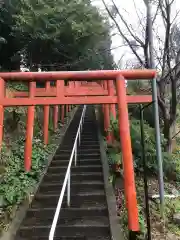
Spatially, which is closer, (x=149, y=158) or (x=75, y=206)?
(x=75, y=206)

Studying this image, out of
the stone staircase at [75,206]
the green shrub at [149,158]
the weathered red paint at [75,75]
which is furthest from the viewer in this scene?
the green shrub at [149,158]

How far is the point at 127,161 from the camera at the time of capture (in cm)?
625

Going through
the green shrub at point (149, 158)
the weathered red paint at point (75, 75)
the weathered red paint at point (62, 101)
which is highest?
the weathered red paint at point (75, 75)

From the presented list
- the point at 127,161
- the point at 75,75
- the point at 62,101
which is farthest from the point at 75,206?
the point at 75,75

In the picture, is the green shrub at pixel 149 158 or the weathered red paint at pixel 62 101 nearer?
the weathered red paint at pixel 62 101

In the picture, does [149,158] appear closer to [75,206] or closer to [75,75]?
[75,206]

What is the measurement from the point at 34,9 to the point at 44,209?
10.6 meters

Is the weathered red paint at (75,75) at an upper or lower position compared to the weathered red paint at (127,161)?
upper

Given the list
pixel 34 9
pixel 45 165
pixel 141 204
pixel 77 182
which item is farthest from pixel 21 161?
pixel 34 9

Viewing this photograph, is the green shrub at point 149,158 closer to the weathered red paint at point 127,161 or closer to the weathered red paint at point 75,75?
the weathered red paint at point 127,161

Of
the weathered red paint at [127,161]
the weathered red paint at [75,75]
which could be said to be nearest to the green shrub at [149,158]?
the weathered red paint at [127,161]

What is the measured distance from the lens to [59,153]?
11.4 metres

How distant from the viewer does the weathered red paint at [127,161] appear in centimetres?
586

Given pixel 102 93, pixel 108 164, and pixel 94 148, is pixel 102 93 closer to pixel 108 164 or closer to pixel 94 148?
pixel 108 164
